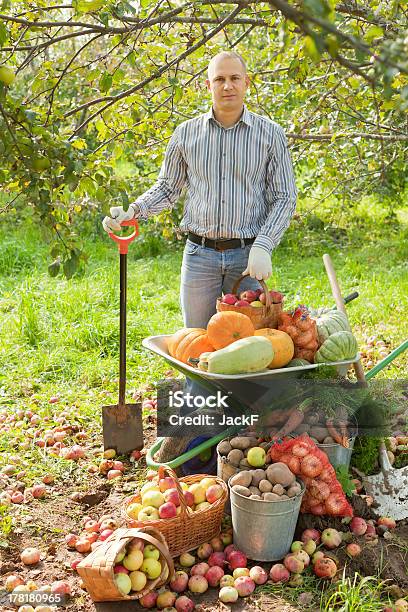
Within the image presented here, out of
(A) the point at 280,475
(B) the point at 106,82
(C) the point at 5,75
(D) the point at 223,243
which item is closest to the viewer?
(C) the point at 5,75

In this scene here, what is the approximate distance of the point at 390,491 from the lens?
3049 millimetres

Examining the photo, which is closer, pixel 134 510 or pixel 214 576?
pixel 214 576

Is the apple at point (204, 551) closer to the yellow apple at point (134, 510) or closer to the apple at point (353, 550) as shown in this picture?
the yellow apple at point (134, 510)

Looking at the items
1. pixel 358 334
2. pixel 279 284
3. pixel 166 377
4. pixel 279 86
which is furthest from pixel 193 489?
pixel 279 284

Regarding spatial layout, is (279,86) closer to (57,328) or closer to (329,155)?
(329,155)

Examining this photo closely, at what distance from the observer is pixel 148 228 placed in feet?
25.8

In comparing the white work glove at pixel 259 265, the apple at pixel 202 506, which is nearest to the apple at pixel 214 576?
the apple at pixel 202 506

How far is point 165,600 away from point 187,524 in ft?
1.00

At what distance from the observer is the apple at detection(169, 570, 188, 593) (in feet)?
8.49

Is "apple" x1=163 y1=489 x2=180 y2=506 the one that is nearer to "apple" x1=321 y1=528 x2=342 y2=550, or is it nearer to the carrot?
"apple" x1=321 y1=528 x2=342 y2=550

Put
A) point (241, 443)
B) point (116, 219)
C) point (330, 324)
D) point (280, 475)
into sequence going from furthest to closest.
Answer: point (116, 219), point (330, 324), point (241, 443), point (280, 475)

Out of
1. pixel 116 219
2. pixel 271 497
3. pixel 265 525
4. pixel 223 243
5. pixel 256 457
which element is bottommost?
pixel 265 525

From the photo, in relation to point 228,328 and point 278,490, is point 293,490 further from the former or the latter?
point 228,328

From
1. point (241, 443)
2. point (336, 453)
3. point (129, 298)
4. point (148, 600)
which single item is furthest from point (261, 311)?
point (129, 298)
